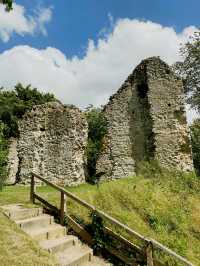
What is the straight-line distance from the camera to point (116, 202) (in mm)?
10883

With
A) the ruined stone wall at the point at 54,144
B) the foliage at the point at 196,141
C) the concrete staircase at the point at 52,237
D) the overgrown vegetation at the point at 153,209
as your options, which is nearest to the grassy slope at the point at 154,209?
the overgrown vegetation at the point at 153,209

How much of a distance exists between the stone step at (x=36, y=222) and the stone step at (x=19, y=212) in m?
0.21

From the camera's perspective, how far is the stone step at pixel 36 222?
347 inches

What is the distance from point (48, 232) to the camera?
29.0ft

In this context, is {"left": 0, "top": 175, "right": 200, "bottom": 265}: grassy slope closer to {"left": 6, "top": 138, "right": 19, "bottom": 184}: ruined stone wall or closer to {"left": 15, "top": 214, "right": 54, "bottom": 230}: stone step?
{"left": 15, "top": 214, "right": 54, "bottom": 230}: stone step

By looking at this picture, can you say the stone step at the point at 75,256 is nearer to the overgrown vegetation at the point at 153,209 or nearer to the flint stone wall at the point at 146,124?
the overgrown vegetation at the point at 153,209

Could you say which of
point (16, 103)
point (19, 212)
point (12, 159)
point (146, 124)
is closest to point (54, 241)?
point (19, 212)

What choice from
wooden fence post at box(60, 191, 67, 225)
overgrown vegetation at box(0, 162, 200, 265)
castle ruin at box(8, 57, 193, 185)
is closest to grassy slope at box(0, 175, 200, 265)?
overgrown vegetation at box(0, 162, 200, 265)

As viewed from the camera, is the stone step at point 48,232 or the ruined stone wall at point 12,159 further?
the ruined stone wall at point 12,159

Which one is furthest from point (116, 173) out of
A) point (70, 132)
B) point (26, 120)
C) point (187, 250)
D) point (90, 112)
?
point (90, 112)

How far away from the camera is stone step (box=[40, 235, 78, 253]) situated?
26.8 ft

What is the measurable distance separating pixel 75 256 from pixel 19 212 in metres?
2.16

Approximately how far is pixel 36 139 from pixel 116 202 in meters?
9.53

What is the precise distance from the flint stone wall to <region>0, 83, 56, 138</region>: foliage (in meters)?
22.3
